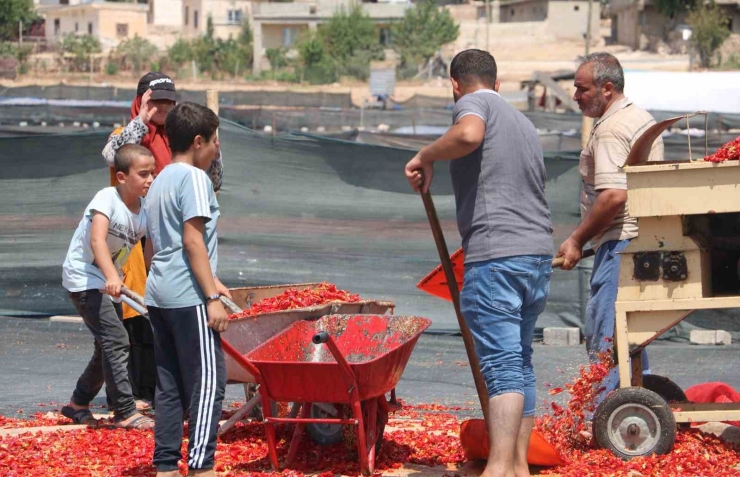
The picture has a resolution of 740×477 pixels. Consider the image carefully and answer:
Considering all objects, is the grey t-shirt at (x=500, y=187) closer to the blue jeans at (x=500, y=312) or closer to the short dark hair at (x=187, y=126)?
the blue jeans at (x=500, y=312)

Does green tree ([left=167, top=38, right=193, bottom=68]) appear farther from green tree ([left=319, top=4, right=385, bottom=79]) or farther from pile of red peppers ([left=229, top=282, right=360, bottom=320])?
pile of red peppers ([left=229, top=282, right=360, bottom=320])

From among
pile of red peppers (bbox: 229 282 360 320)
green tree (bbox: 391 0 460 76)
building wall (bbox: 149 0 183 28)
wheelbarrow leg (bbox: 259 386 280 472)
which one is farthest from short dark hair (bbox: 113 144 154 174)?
building wall (bbox: 149 0 183 28)

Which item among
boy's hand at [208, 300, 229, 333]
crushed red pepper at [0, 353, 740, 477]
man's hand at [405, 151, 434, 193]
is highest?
man's hand at [405, 151, 434, 193]

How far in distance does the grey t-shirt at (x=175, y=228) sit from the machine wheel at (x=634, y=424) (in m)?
2.18

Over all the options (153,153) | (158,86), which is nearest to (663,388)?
(153,153)

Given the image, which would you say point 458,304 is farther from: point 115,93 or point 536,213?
point 115,93

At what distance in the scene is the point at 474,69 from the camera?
4.73m

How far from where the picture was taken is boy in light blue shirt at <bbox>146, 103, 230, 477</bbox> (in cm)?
461

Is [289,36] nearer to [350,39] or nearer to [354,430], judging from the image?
[350,39]

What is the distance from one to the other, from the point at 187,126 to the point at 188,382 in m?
1.19

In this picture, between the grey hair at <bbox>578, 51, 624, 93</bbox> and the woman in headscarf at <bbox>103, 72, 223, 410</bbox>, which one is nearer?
the grey hair at <bbox>578, 51, 624, 93</bbox>

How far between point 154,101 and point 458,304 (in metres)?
2.55

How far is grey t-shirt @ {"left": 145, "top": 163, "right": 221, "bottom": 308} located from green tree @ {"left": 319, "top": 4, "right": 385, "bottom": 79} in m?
67.0

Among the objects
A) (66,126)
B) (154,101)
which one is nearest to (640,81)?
(66,126)
